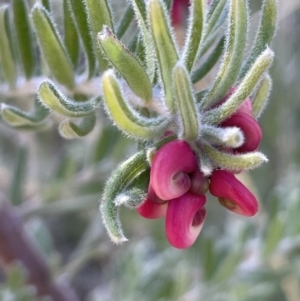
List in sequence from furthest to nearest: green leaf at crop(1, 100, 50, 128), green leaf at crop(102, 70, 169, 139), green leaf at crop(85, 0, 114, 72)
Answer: green leaf at crop(1, 100, 50, 128), green leaf at crop(85, 0, 114, 72), green leaf at crop(102, 70, 169, 139)

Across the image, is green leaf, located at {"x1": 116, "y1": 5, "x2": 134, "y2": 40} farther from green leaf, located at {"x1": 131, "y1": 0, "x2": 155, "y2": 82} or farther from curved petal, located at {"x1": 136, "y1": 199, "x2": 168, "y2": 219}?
curved petal, located at {"x1": 136, "y1": 199, "x2": 168, "y2": 219}

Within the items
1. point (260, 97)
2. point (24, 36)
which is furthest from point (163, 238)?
point (260, 97)

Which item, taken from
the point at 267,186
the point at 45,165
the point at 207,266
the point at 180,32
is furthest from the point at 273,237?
the point at 45,165

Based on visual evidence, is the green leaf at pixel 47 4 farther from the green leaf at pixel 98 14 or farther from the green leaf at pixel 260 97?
the green leaf at pixel 260 97

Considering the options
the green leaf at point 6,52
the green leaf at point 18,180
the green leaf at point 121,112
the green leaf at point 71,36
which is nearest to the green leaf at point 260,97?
the green leaf at point 121,112

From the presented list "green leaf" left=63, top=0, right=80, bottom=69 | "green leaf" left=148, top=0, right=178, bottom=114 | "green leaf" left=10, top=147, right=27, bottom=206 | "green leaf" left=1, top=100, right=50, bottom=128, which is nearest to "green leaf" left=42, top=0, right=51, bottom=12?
"green leaf" left=63, top=0, right=80, bottom=69
